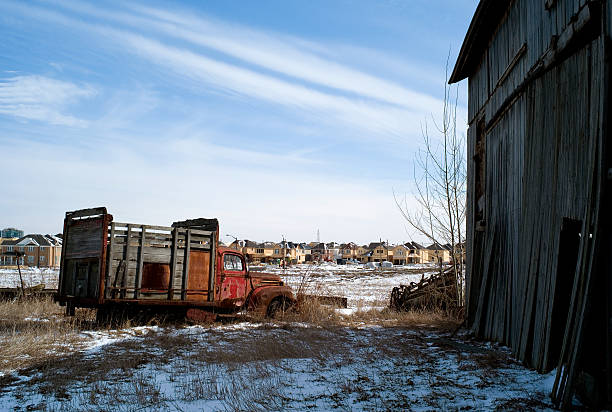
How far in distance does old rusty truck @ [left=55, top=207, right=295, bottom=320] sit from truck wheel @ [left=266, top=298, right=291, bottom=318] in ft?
0.75

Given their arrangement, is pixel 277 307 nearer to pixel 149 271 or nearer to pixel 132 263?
pixel 149 271

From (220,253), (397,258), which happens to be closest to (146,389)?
(220,253)

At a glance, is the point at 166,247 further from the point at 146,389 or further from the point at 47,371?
the point at 146,389

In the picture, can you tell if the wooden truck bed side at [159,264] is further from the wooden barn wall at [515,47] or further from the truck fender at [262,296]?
the wooden barn wall at [515,47]

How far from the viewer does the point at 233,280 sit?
1234cm

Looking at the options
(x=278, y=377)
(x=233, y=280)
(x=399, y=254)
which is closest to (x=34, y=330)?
(x=233, y=280)

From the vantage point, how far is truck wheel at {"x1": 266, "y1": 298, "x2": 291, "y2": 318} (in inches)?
500

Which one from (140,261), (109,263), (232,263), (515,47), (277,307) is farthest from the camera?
(277,307)

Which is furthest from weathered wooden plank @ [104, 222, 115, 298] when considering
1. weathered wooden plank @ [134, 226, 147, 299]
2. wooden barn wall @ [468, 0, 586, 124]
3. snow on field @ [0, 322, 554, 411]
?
wooden barn wall @ [468, 0, 586, 124]

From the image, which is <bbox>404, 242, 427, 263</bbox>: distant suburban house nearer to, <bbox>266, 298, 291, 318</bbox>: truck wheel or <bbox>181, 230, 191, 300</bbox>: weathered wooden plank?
<bbox>266, 298, 291, 318</bbox>: truck wheel

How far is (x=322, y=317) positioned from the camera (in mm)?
12453

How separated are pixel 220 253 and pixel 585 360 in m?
8.64

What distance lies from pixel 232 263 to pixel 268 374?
6.35 metres

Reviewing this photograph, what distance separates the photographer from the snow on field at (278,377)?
5164 millimetres
